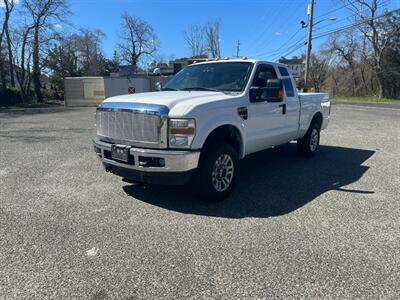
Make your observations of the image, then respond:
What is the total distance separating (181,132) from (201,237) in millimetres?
1270

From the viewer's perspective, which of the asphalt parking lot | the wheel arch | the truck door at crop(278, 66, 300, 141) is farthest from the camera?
the truck door at crop(278, 66, 300, 141)

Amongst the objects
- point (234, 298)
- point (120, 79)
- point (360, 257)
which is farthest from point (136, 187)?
point (120, 79)

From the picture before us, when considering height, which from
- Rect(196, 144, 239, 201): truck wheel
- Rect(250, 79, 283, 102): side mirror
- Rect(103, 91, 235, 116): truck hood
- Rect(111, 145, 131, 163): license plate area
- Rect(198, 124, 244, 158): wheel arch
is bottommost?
Rect(196, 144, 239, 201): truck wheel

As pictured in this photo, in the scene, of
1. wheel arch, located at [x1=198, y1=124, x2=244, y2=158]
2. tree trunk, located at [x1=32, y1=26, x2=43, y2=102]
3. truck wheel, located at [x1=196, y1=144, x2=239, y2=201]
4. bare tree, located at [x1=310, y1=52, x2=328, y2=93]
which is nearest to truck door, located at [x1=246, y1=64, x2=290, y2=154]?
wheel arch, located at [x1=198, y1=124, x2=244, y2=158]

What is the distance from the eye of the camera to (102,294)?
264 centimetres

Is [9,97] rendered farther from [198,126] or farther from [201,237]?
[201,237]

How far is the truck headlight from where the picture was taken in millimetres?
Result: 3982

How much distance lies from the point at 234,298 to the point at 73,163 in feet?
17.7

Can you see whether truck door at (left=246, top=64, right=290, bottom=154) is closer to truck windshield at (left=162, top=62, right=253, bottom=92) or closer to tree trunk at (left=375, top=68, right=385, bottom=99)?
truck windshield at (left=162, top=62, right=253, bottom=92)

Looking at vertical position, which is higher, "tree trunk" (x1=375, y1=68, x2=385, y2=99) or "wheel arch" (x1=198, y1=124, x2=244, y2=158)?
"tree trunk" (x1=375, y1=68, x2=385, y2=99)

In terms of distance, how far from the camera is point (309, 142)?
737 cm

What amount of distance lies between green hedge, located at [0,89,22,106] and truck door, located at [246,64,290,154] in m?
33.7

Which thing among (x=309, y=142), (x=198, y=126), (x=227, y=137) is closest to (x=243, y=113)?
(x=227, y=137)

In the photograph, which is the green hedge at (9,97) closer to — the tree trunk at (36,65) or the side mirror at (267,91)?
the tree trunk at (36,65)
